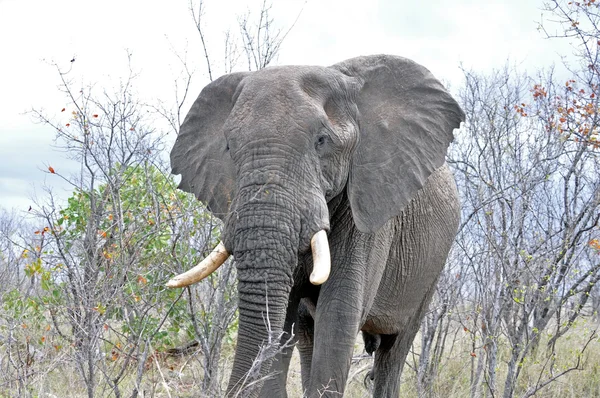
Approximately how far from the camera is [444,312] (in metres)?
8.68

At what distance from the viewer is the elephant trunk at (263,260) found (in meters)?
4.45

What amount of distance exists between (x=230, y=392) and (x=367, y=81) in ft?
7.14

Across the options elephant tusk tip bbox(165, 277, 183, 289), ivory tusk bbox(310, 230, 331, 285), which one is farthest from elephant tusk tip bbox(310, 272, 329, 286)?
elephant tusk tip bbox(165, 277, 183, 289)

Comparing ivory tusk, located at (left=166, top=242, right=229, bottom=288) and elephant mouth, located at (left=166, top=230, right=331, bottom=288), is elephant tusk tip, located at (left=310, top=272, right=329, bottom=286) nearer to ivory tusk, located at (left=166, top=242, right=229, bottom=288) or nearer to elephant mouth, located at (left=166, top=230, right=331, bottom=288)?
elephant mouth, located at (left=166, top=230, right=331, bottom=288)

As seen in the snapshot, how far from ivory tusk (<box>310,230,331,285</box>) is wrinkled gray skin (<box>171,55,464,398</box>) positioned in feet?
0.14

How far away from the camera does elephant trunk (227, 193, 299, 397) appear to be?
4.45m

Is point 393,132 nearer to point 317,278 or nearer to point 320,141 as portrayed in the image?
point 320,141

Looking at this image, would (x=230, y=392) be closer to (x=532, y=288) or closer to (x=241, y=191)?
(x=241, y=191)

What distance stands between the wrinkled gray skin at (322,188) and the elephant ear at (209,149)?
0.01 meters

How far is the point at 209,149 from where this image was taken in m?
5.63

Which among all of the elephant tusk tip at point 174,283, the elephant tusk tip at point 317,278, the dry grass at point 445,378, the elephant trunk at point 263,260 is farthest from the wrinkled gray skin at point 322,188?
the dry grass at point 445,378

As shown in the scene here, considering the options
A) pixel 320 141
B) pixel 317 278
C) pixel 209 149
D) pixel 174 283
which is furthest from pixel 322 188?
pixel 209 149

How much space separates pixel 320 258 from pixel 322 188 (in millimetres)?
491

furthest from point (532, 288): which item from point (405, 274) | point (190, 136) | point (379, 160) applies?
point (190, 136)
